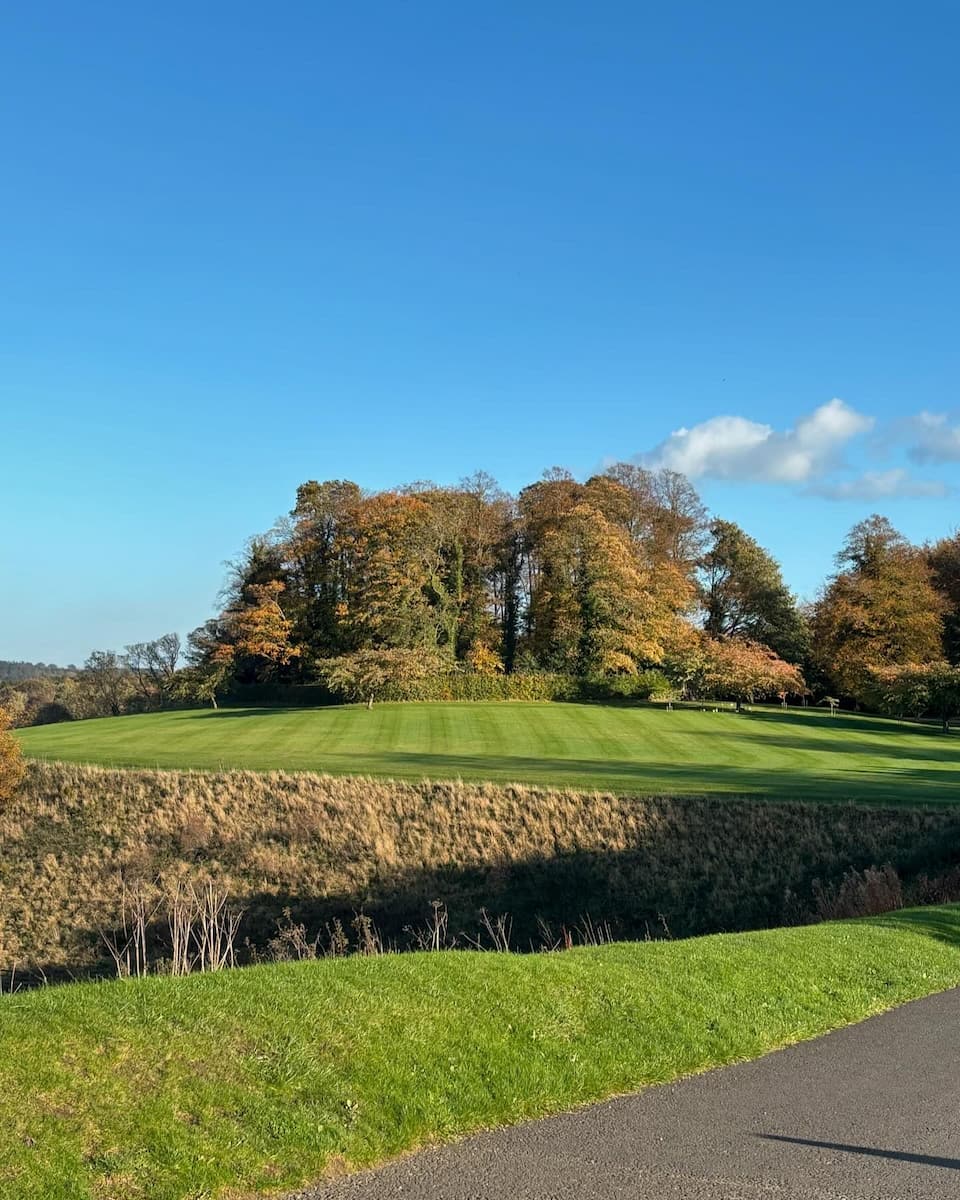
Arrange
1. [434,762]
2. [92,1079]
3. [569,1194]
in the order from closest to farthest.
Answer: [569,1194]
[92,1079]
[434,762]

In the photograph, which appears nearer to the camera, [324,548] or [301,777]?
[301,777]

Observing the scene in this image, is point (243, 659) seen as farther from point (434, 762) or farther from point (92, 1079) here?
point (92, 1079)

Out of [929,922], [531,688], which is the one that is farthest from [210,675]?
[929,922]

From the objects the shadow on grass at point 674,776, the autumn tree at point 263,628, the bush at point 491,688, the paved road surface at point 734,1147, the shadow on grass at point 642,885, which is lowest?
the shadow on grass at point 642,885

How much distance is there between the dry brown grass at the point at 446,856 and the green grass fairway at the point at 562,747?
216 cm

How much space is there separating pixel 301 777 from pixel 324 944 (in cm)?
894

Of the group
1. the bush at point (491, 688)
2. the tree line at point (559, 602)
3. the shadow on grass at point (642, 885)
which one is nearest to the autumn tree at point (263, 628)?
the tree line at point (559, 602)

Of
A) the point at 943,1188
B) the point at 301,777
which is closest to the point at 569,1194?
the point at 943,1188

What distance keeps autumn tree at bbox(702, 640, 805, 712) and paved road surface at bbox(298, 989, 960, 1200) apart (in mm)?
46419

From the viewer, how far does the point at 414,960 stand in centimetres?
874

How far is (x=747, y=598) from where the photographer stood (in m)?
66.9

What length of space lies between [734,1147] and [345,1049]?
2.62 m

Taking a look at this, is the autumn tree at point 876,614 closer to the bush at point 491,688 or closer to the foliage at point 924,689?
the foliage at point 924,689

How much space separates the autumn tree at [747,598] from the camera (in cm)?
6406
